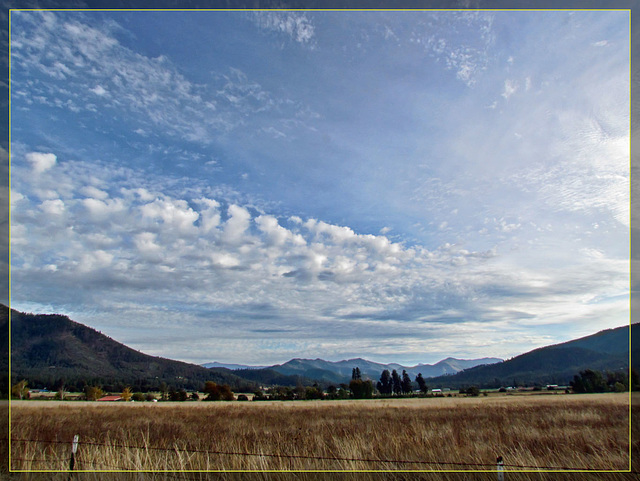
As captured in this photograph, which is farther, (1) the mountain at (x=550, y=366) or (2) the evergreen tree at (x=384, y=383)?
(2) the evergreen tree at (x=384, y=383)

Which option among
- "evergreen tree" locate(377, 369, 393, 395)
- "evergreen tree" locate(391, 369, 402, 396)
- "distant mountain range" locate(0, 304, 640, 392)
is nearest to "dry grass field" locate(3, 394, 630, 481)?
"distant mountain range" locate(0, 304, 640, 392)

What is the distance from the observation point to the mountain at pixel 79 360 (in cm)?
1390

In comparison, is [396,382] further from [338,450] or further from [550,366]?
[338,450]

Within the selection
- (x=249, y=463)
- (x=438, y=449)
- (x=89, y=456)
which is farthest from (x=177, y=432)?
(x=438, y=449)

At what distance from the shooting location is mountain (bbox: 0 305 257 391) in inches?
547

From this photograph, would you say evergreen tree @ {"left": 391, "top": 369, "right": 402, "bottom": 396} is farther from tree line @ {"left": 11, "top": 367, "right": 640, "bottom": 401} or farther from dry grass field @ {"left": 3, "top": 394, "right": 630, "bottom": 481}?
dry grass field @ {"left": 3, "top": 394, "right": 630, "bottom": 481}

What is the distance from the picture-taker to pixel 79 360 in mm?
30812

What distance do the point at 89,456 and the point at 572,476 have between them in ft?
34.4

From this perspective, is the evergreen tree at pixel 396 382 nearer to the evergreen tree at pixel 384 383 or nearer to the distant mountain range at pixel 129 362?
the evergreen tree at pixel 384 383

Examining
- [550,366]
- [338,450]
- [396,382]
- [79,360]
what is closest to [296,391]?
[396,382]

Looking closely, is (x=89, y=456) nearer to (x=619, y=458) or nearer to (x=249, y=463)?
(x=249, y=463)

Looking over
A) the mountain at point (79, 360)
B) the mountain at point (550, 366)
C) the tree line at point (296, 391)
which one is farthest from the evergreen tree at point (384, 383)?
the mountain at point (79, 360)

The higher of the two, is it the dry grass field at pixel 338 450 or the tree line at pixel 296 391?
the dry grass field at pixel 338 450

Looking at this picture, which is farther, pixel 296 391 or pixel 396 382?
pixel 396 382
